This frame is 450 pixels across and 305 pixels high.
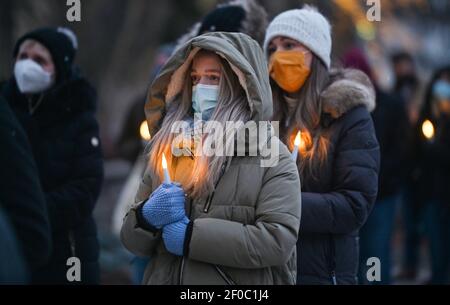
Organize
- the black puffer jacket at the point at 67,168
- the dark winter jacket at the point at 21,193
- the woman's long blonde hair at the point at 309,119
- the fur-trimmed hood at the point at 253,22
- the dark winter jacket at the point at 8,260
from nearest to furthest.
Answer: the dark winter jacket at the point at 8,260
the dark winter jacket at the point at 21,193
the woman's long blonde hair at the point at 309,119
the black puffer jacket at the point at 67,168
the fur-trimmed hood at the point at 253,22

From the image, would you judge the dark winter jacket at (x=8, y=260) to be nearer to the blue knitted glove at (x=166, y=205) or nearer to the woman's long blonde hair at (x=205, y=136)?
the blue knitted glove at (x=166, y=205)

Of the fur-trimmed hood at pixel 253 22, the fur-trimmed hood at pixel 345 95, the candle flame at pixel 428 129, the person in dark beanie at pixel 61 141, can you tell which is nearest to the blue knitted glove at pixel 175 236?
the fur-trimmed hood at pixel 345 95

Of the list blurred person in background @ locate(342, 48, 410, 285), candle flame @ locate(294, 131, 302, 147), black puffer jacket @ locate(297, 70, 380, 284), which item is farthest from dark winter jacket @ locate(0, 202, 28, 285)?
blurred person in background @ locate(342, 48, 410, 285)

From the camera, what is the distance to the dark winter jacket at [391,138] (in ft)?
24.7

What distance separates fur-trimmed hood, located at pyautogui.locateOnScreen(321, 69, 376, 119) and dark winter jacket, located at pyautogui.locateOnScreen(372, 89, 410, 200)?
2.44m

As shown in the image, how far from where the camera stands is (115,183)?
15797 mm

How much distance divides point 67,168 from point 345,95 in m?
1.62

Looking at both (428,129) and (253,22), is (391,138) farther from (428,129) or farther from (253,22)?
(253,22)

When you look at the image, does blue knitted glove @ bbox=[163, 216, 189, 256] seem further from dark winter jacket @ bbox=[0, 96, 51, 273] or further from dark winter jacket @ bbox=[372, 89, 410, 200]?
dark winter jacket @ bbox=[372, 89, 410, 200]

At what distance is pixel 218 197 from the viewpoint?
3.85 m

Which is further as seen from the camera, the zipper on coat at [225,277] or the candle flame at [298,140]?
the candle flame at [298,140]

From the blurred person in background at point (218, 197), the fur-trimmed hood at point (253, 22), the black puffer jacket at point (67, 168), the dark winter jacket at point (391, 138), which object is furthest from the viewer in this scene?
the dark winter jacket at point (391, 138)

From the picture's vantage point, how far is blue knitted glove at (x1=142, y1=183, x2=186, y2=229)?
3.78 meters

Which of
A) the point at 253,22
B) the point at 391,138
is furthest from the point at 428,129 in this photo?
the point at 253,22
